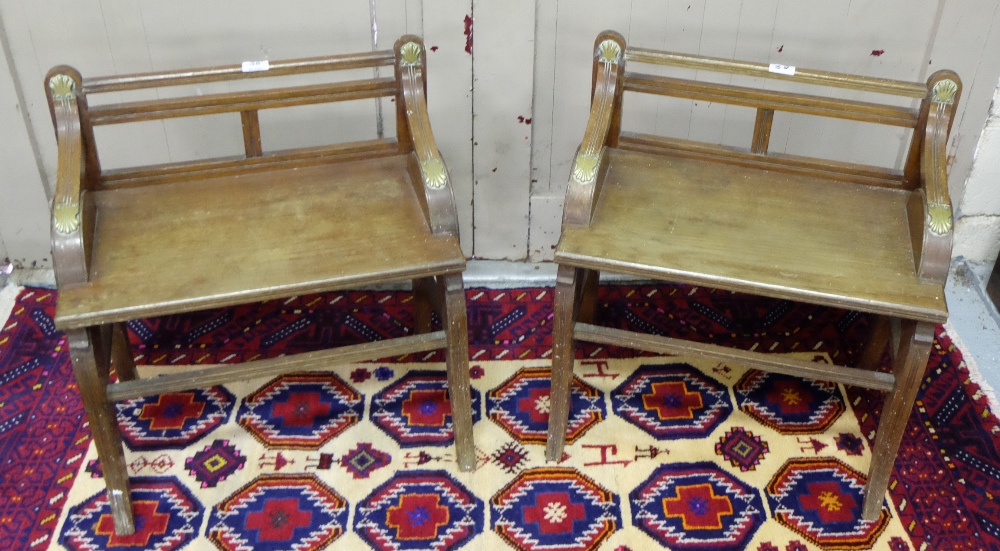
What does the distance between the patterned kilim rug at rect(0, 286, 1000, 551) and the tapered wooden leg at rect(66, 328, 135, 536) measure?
85 mm

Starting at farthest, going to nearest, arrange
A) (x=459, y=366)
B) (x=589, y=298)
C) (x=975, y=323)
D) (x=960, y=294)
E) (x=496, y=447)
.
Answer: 1. (x=960, y=294)
2. (x=975, y=323)
3. (x=589, y=298)
4. (x=496, y=447)
5. (x=459, y=366)

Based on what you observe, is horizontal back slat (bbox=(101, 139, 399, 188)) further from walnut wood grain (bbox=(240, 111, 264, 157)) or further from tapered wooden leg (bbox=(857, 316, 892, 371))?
tapered wooden leg (bbox=(857, 316, 892, 371))

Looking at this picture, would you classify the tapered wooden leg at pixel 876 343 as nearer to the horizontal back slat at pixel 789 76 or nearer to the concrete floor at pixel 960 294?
the concrete floor at pixel 960 294

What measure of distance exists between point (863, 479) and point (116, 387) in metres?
1.93

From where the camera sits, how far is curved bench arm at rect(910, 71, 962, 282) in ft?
6.69

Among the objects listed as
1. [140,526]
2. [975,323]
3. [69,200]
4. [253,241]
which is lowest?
[140,526]

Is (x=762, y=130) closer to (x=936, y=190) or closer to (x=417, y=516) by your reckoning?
(x=936, y=190)

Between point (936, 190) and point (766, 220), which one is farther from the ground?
point (936, 190)

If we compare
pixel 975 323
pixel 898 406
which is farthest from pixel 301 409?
pixel 975 323

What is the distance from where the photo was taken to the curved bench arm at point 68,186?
199cm

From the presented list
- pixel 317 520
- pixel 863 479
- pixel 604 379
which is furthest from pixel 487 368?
pixel 863 479

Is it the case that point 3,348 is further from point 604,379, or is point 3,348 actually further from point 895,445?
point 895,445

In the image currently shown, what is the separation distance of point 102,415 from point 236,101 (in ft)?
2.69

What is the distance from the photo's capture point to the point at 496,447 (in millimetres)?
2498
